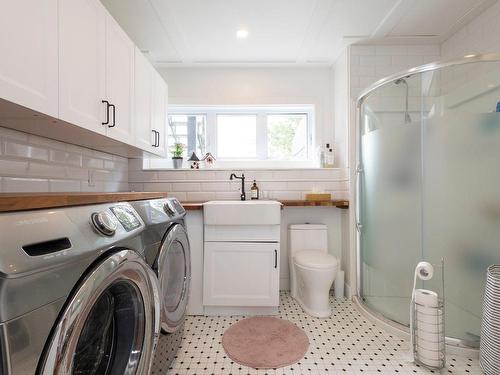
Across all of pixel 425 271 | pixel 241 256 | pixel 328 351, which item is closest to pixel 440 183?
pixel 425 271

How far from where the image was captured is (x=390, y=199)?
1.78 meters

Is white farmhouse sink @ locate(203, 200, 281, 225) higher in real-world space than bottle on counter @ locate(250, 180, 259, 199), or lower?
lower

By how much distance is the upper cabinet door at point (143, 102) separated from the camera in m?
1.69

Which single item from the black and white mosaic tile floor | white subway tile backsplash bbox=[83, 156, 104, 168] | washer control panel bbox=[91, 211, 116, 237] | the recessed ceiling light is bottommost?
the black and white mosaic tile floor

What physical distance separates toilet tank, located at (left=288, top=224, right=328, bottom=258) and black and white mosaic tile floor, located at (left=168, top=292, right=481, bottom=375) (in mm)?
577

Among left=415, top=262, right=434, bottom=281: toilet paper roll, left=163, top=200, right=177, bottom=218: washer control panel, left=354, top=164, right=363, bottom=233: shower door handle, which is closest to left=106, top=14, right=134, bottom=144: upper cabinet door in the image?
left=163, top=200, right=177, bottom=218: washer control panel

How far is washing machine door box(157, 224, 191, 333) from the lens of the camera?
1047 mm

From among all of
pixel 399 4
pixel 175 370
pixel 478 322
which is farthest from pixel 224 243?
pixel 399 4

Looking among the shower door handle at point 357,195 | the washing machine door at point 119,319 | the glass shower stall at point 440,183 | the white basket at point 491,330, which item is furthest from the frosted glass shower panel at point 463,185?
the washing machine door at point 119,319

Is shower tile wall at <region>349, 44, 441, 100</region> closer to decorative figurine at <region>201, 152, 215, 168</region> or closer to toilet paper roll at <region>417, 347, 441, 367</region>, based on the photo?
decorative figurine at <region>201, 152, 215, 168</region>

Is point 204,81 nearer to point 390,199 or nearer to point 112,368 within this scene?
point 390,199

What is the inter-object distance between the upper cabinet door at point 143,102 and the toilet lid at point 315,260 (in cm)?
147

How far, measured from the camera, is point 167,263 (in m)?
1.17

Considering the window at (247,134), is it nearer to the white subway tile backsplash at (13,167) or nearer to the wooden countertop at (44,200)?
the white subway tile backsplash at (13,167)
